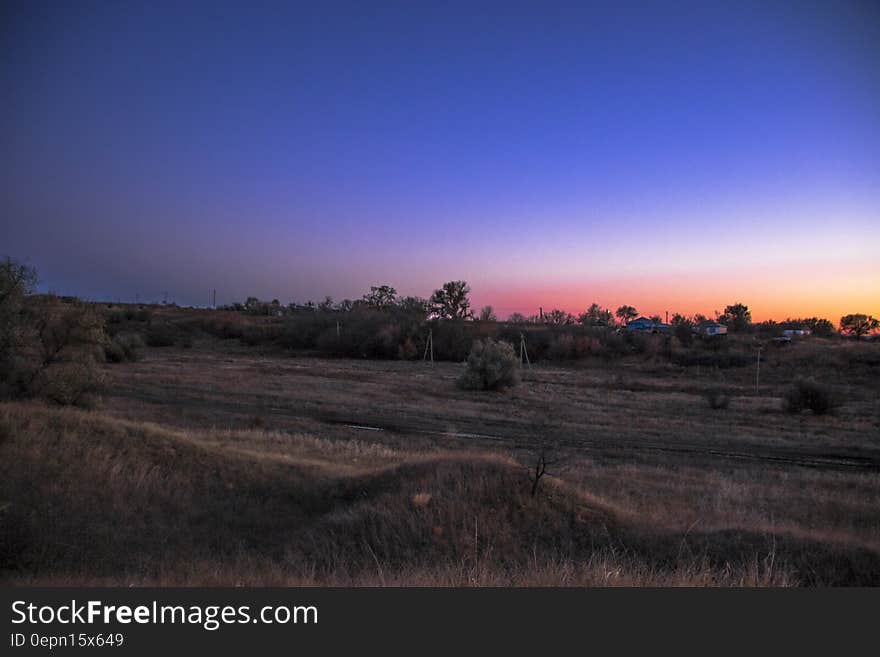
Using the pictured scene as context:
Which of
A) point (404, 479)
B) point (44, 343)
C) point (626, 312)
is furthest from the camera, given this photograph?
point (626, 312)

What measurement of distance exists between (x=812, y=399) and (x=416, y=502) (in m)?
30.7

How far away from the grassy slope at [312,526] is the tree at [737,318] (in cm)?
9742

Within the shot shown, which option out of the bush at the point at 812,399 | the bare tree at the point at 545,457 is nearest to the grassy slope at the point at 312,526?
the bare tree at the point at 545,457

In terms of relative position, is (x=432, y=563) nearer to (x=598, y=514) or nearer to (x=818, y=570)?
(x=598, y=514)

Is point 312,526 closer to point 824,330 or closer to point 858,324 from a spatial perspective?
point 824,330

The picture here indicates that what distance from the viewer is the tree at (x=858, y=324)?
83250 millimetres

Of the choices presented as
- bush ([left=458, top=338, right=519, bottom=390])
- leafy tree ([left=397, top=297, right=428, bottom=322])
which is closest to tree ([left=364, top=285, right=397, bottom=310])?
leafy tree ([left=397, top=297, right=428, bottom=322])

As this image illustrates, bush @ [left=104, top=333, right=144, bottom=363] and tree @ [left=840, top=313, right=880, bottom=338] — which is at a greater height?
tree @ [left=840, top=313, right=880, bottom=338]

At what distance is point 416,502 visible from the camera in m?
9.72

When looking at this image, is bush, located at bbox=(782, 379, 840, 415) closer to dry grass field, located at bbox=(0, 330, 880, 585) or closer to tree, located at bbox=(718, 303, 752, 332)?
dry grass field, located at bbox=(0, 330, 880, 585)

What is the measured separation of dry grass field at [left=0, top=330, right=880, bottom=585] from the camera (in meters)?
7.13

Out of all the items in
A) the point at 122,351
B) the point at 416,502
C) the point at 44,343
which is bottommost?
the point at 416,502

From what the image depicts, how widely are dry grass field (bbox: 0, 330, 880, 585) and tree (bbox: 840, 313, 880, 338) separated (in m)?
78.8

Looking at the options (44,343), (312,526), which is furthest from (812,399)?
(44,343)
